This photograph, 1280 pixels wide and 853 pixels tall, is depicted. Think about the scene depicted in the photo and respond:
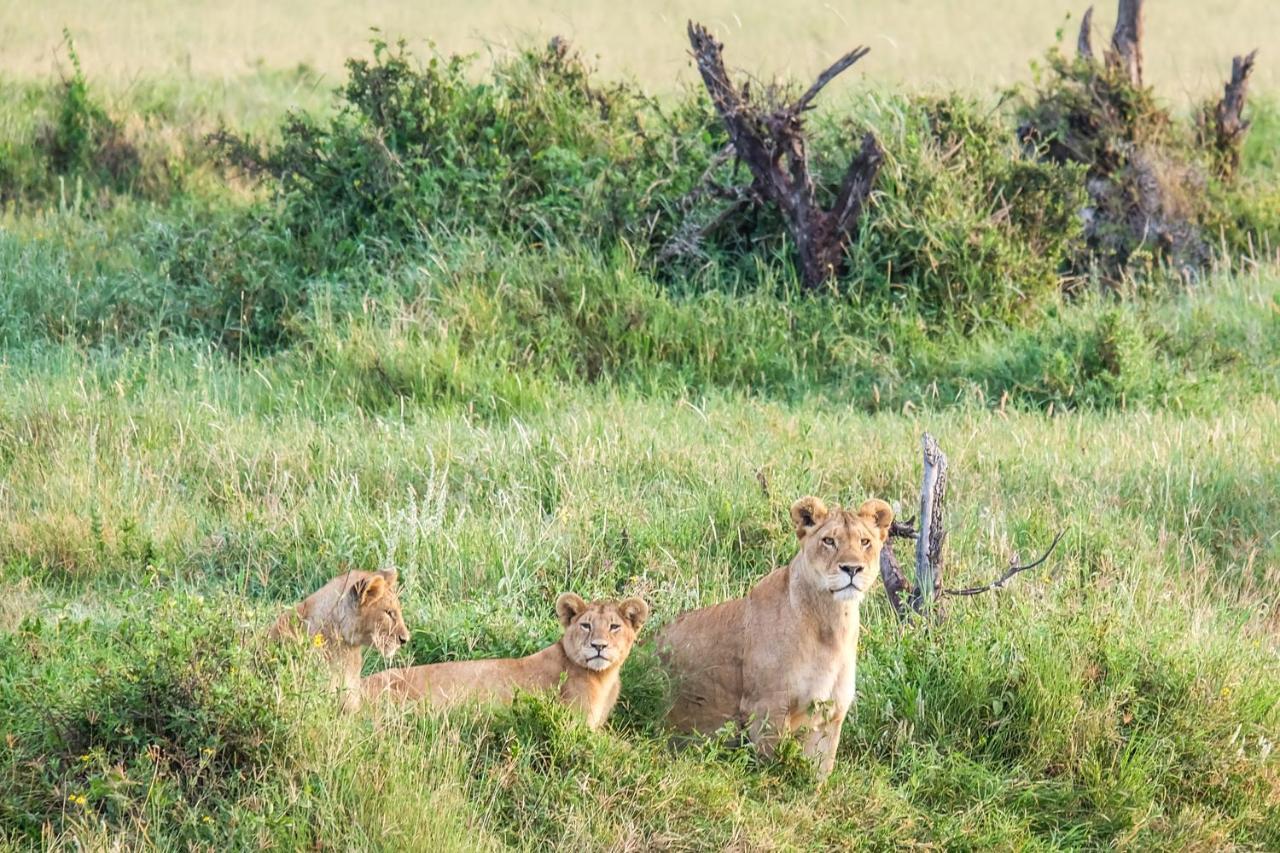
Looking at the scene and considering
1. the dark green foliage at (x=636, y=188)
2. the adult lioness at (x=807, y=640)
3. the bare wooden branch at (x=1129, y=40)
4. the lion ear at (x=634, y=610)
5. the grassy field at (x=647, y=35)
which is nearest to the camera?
the adult lioness at (x=807, y=640)

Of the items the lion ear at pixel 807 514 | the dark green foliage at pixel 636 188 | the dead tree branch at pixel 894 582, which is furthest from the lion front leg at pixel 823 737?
the dark green foliage at pixel 636 188

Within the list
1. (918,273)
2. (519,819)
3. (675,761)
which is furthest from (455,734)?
(918,273)

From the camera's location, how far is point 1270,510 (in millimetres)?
7945

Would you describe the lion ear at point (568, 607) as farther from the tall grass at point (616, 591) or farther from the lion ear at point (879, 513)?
the lion ear at point (879, 513)

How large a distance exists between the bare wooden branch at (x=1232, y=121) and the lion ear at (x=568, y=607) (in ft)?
31.5

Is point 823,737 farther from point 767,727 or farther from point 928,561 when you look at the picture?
point 928,561

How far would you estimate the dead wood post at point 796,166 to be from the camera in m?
10.9

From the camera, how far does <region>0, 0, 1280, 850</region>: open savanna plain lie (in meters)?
5.40

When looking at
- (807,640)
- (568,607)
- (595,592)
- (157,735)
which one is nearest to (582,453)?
(595,592)

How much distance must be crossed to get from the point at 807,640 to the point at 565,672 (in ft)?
2.60

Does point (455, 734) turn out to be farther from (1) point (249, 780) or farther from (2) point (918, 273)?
(2) point (918, 273)

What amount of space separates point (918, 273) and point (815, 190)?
2.98 feet

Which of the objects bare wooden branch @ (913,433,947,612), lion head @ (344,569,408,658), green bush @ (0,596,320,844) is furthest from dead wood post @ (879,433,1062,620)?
green bush @ (0,596,320,844)

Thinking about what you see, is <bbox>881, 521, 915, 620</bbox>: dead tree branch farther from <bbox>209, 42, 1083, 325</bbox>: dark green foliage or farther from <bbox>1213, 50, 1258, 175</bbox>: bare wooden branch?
<bbox>1213, 50, 1258, 175</bbox>: bare wooden branch
